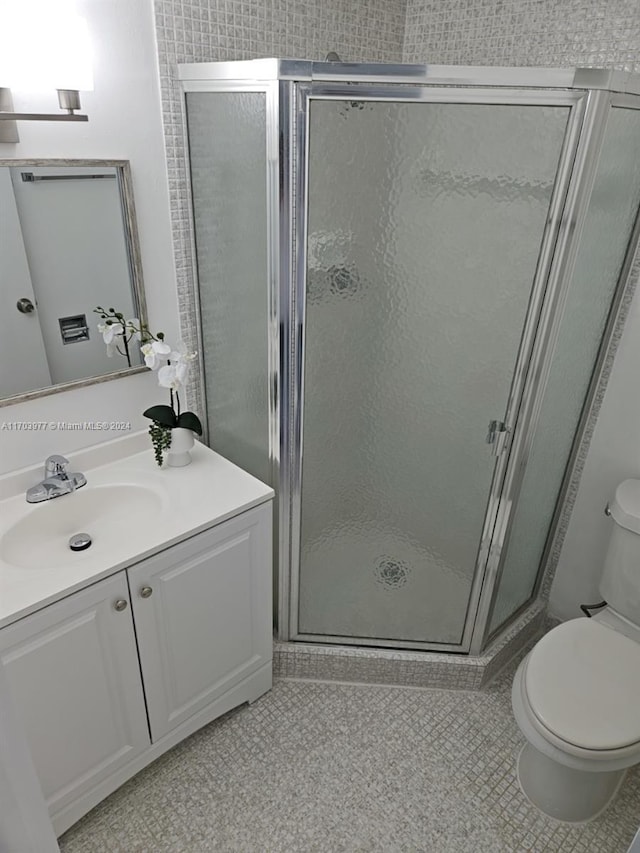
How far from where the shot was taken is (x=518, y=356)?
154 cm

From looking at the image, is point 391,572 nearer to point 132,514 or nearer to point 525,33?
point 132,514

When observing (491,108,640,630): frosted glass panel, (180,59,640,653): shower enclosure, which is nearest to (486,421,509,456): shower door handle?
(180,59,640,653): shower enclosure

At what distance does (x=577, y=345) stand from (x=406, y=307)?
54cm

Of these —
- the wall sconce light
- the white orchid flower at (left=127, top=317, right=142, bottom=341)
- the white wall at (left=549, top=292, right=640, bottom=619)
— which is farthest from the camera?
the white wall at (left=549, top=292, right=640, bottom=619)

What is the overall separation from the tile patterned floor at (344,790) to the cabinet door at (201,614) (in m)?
0.19

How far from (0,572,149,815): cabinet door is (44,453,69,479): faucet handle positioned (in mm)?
399

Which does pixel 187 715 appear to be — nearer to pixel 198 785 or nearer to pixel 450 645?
pixel 198 785

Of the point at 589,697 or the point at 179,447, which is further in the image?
the point at 179,447

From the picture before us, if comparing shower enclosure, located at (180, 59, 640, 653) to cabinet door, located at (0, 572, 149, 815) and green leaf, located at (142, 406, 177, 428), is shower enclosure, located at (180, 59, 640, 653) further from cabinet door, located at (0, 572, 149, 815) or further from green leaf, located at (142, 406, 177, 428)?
cabinet door, located at (0, 572, 149, 815)

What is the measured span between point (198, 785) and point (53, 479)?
38.6 inches

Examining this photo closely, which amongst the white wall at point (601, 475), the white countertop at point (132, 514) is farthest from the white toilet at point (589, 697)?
the white countertop at point (132, 514)

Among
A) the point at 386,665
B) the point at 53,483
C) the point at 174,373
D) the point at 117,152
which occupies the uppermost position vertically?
the point at 117,152

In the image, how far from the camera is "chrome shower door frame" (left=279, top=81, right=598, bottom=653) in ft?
4.19

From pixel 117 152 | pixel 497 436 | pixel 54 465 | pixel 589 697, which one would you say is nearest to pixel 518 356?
pixel 497 436
